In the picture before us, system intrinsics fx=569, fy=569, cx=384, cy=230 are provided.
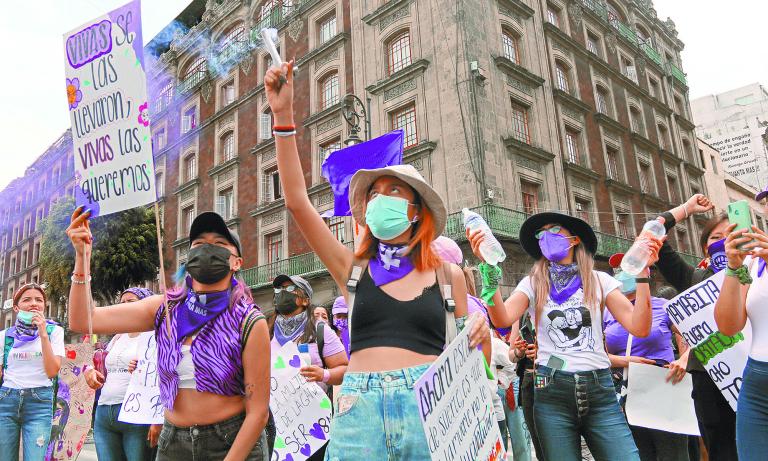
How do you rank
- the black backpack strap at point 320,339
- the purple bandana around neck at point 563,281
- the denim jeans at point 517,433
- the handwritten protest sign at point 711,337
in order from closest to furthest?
the purple bandana around neck at point 563,281 < the handwritten protest sign at point 711,337 < the black backpack strap at point 320,339 < the denim jeans at point 517,433

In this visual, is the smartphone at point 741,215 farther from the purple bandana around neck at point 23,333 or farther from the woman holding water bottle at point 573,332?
the purple bandana around neck at point 23,333

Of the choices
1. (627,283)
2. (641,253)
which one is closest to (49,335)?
(641,253)

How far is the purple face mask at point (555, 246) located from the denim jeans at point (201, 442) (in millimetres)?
2125

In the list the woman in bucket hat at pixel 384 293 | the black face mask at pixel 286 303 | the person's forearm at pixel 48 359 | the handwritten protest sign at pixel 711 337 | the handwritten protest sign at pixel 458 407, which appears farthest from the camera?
the person's forearm at pixel 48 359

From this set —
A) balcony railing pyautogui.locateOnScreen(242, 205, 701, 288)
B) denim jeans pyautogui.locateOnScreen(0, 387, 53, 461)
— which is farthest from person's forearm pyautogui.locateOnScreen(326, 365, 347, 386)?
balcony railing pyautogui.locateOnScreen(242, 205, 701, 288)

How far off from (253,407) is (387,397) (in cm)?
84

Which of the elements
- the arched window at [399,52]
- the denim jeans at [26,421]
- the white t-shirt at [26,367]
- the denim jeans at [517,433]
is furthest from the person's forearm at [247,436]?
the arched window at [399,52]

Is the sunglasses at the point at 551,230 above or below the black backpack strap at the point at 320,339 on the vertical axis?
above

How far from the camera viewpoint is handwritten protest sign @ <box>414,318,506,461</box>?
208 cm

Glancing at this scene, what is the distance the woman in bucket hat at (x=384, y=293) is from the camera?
2.19 meters

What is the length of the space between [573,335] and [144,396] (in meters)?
3.50

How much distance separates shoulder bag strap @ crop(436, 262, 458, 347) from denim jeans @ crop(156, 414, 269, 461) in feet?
3.67

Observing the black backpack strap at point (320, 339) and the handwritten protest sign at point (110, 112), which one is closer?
the handwritten protest sign at point (110, 112)

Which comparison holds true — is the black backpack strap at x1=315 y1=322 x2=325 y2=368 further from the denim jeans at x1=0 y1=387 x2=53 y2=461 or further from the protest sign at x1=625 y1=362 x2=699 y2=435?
the denim jeans at x1=0 y1=387 x2=53 y2=461
